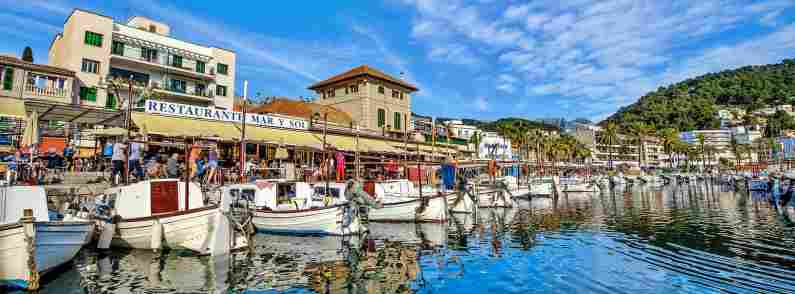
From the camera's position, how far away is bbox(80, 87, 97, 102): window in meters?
32.6

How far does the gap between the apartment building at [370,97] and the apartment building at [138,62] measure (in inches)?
418

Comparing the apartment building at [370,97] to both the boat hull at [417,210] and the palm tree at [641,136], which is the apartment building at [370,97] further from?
the palm tree at [641,136]

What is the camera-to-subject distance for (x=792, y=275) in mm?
11453

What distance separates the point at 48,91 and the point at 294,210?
2571 cm

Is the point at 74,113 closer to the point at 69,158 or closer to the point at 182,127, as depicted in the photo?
the point at 69,158

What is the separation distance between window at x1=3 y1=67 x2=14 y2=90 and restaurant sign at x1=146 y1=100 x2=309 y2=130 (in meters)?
13.2

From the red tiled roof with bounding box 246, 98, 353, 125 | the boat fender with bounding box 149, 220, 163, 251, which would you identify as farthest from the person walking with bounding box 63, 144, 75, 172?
the red tiled roof with bounding box 246, 98, 353, 125

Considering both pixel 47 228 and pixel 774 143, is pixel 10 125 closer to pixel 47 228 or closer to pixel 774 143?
pixel 47 228

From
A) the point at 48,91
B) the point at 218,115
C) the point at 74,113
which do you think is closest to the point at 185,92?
the point at 48,91

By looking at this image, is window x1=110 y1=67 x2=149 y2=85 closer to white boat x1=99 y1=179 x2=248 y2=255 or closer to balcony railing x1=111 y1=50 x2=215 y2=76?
balcony railing x1=111 y1=50 x2=215 y2=76

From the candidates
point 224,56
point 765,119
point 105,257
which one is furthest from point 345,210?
point 765,119

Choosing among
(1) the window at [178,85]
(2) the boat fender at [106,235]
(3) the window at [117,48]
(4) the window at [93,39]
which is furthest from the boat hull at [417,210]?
(4) the window at [93,39]

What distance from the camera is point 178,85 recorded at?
38.9m

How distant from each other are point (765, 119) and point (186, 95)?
753 ft
